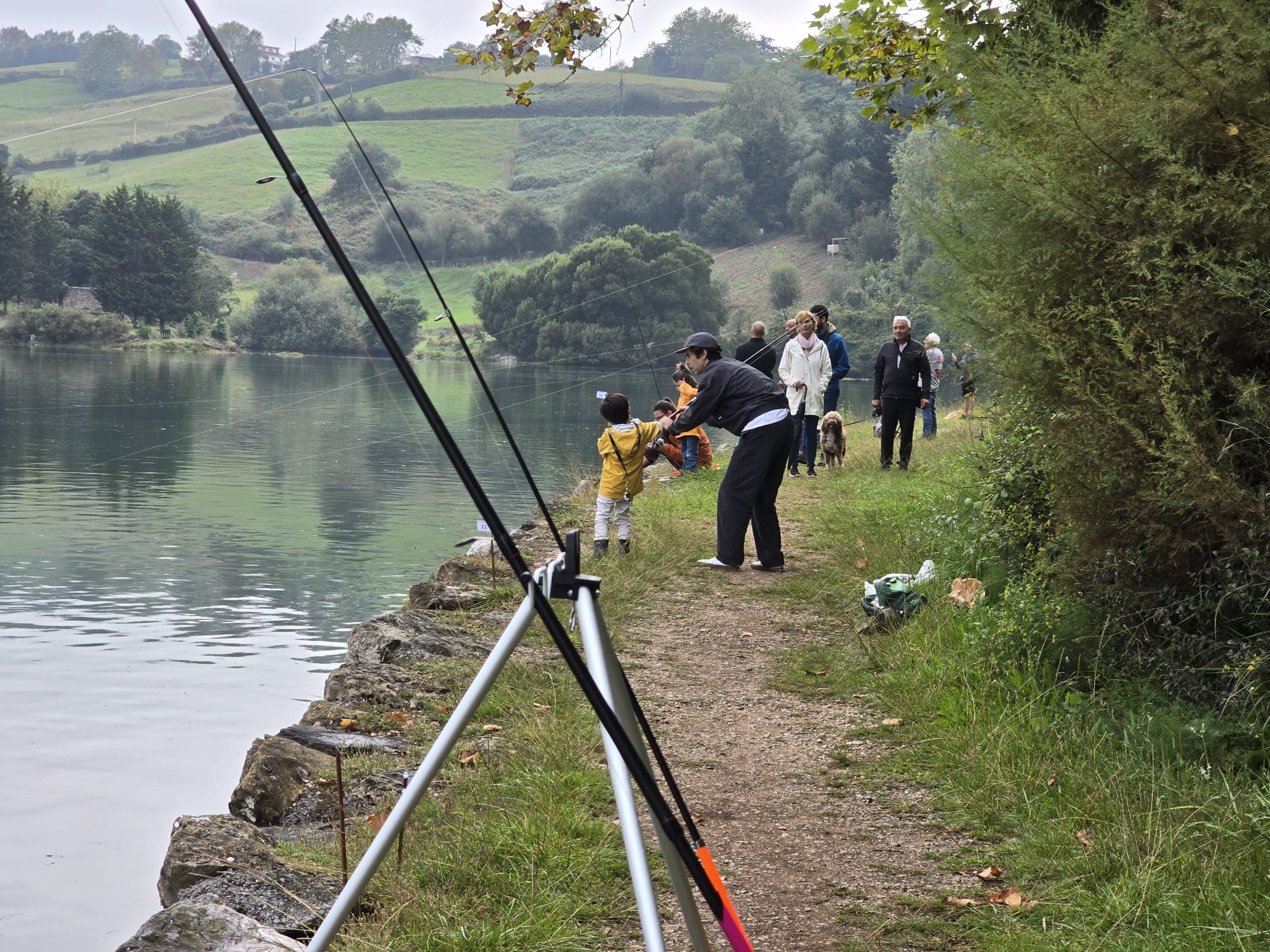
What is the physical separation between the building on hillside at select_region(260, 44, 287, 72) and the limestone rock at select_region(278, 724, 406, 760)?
3161 mm

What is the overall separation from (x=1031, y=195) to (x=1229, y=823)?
2586mm

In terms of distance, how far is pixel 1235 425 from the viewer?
4.24 metres

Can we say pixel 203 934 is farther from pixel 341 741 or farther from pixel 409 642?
pixel 409 642

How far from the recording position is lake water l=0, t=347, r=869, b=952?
21.2 ft

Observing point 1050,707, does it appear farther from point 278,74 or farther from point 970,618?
point 278,74

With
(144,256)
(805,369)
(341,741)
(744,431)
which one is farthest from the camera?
(144,256)

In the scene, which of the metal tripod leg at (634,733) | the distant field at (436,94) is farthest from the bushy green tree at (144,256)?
the metal tripod leg at (634,733)

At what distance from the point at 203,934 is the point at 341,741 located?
2346mm

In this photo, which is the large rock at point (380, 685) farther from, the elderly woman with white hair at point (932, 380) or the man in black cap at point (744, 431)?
the elderly woman with white hair at point (932, 380)

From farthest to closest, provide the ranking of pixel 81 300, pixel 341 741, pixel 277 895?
pixel 81 300 → pixel 341 741 → pixel 277 895

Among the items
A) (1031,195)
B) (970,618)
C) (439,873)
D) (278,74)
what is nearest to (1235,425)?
(1031,195)

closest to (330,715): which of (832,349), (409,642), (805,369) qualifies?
(409,642)

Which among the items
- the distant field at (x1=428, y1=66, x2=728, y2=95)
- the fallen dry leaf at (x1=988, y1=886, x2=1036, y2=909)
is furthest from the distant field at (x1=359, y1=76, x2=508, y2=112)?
the fallen dry leaf at (x1=988, y1=886, x2=1036, y2=909)

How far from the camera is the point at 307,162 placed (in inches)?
354
